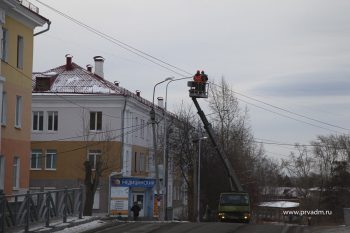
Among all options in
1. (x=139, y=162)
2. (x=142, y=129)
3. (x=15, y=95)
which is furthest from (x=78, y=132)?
(x=15, y=95)

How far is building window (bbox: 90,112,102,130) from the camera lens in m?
56.7

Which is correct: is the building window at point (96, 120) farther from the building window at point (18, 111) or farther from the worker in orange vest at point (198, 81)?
the building window at point (18, 111)

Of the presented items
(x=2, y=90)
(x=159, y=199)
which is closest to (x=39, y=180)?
(x=159, y=199)

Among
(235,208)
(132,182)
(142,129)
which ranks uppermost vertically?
(142,129)

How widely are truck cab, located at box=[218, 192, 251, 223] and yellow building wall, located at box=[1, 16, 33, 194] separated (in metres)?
14.7

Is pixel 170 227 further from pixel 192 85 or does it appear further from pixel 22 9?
pixel 192 85

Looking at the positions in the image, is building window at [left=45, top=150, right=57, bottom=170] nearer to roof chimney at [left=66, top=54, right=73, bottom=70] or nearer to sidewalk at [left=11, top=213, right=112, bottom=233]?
roof chimney at [left=66, top=54, right=73, bottom=70]

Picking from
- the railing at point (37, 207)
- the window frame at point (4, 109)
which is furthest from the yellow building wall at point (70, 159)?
the railing at point (37, 207)

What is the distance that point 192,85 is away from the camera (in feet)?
162

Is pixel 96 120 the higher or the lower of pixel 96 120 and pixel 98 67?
the lower

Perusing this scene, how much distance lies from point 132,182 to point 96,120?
7.70 meters

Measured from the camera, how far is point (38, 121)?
5706 cm

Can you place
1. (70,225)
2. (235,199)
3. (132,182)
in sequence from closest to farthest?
(70,225)
(235,199)
(132,182)

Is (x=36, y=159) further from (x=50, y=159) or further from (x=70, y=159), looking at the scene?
(x=70, y=159)
